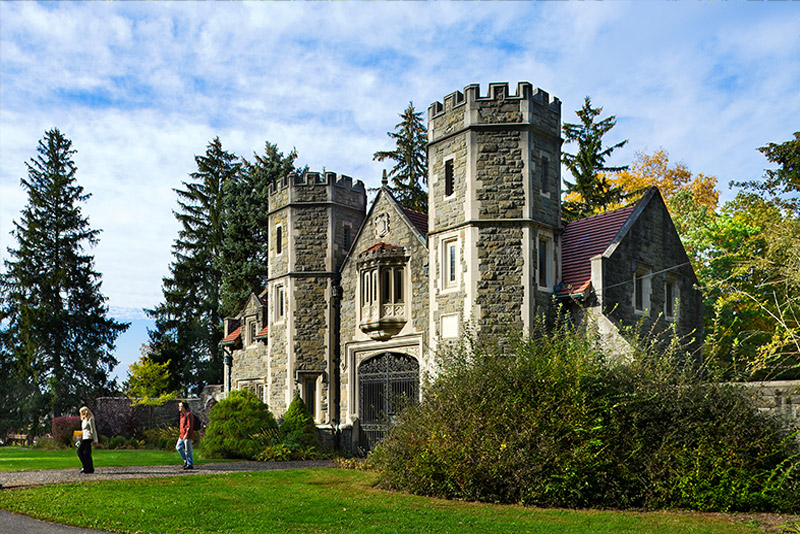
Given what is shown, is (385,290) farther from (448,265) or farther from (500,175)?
(500,175)

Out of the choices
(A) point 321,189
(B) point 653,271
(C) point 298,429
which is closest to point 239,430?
(C) point 298,429

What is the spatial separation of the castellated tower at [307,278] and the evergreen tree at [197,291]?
16318 mm

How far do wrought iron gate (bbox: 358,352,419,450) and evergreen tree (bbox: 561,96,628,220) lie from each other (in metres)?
17.4

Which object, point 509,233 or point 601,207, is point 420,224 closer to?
point 509,233

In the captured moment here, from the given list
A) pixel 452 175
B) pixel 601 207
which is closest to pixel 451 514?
pixel 452 175

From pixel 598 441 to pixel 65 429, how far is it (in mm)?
24274

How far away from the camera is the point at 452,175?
2034cm

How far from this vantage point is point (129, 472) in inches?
647

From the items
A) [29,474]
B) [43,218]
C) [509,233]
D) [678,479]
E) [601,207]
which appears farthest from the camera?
[43,218]

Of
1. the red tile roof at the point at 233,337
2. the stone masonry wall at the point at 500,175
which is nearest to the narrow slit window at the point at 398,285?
the stone masonry wall at the point at 500,175

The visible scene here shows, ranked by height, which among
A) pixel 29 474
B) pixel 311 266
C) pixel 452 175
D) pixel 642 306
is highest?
pixel 452 175

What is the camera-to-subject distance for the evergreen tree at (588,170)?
122ft

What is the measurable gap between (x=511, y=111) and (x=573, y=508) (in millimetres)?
11144

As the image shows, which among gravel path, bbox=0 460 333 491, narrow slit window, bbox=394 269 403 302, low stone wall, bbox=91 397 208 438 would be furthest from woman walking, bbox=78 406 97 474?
low stone wall, bbox=91 397 208 438
